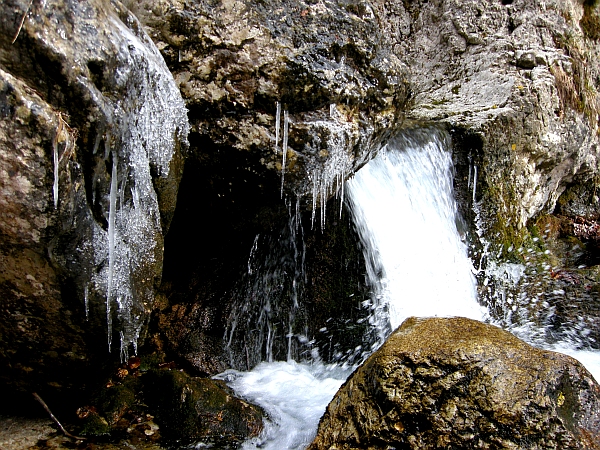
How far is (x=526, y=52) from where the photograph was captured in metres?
7.12

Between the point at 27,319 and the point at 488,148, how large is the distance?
548 centimetres

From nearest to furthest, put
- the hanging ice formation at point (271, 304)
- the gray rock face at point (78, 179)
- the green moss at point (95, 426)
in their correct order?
the gray rock face at point (78, 179)
the green moss at point (95, 426)
the hanging ice formation at point (271, 304)

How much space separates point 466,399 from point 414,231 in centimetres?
326

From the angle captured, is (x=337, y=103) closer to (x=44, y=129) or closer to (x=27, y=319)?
(x=44, y=129)

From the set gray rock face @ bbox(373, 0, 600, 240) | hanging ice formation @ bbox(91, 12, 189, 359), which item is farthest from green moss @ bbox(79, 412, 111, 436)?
gray rock face @ bbox(373, 0, 600, 240)

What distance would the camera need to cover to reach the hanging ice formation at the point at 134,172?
285cm

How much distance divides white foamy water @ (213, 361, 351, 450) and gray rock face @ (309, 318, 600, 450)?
2.17ft

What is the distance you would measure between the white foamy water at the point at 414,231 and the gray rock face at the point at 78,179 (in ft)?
8.09

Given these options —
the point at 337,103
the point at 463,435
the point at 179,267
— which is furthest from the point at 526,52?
the point at 463,435

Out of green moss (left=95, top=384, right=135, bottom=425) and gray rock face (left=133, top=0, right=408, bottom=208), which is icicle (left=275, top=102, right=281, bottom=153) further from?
green moss (left=95, top=384, right=135, bottom=425)

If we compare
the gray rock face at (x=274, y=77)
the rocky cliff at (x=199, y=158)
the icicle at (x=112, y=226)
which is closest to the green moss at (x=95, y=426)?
the rocky cliff at (x=199, y=158)

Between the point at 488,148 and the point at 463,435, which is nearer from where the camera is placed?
the point at 463,435

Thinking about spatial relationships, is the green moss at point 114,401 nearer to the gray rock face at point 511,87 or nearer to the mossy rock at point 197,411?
the mossy rock at point 197,411

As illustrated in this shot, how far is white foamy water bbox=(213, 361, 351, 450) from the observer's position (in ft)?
11.9
